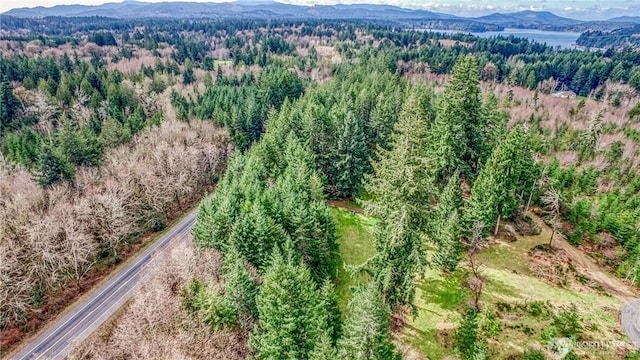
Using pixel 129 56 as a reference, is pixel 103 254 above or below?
below

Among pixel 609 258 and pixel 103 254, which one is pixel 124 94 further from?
pixel 609 258

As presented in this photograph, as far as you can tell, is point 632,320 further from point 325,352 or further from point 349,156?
point 349,156

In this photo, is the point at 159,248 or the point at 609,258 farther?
the point at 159,248

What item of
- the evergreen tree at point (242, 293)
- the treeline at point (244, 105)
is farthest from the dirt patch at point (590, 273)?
the treeline at point (244, 105)

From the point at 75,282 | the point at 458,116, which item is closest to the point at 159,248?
the point at 75,282

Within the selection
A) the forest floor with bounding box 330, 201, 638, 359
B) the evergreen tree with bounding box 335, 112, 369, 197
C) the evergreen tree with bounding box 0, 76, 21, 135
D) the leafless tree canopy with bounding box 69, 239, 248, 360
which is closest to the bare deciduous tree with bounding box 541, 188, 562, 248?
the forest floor with bounding box 330, 201, 638, 359

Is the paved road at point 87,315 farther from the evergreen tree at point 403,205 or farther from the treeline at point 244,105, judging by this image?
the treeline at point 244,105

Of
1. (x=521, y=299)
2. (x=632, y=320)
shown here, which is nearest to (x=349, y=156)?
(x=521, y=299)
